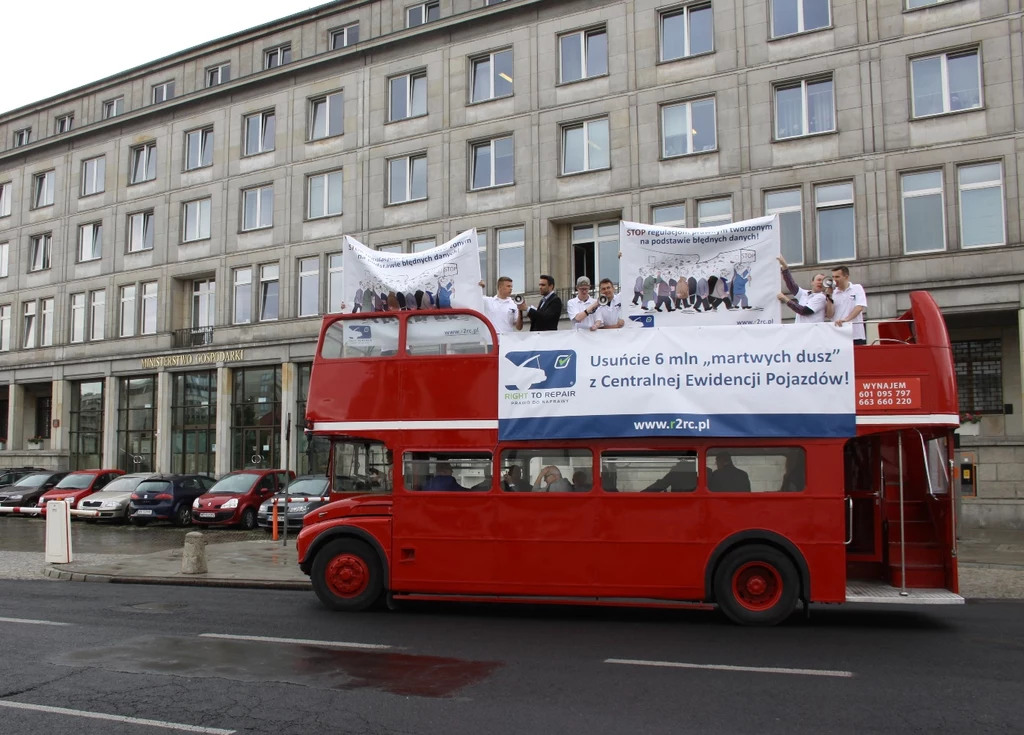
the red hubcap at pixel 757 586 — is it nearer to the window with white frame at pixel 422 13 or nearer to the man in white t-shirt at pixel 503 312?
the man in white t-shirt at pixel 503 312

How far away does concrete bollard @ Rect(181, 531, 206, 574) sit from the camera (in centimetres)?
1537

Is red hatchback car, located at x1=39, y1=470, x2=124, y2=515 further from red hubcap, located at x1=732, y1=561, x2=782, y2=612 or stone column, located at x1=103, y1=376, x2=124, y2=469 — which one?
red hubcap, located at x1=732, y1=561, x2=782, y2=612

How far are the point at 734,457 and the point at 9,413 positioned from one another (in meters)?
44.2

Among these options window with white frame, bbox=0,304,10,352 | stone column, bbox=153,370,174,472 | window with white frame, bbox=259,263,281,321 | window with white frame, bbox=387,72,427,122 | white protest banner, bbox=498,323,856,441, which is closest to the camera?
white protest banner, bbox=498,323,856,441

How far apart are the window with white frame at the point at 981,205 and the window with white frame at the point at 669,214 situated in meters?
7.60

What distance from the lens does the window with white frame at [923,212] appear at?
2428cm

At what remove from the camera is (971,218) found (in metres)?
23.9

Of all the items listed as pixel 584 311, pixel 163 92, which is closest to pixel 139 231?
pixel 163 92

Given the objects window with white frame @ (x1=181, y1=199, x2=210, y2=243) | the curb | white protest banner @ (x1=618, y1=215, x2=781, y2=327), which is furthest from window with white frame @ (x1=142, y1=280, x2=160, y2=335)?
white protest banner @ (x1=618, y1=215, x2=781, y2=327)

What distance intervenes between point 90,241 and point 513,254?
23149 mm

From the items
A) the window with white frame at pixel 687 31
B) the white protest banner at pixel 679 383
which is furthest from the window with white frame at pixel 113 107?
the white protest banner at pixel 679 383

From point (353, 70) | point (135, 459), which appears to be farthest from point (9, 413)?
point (353, 70)

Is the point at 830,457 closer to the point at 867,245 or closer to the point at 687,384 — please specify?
the point at 687,384

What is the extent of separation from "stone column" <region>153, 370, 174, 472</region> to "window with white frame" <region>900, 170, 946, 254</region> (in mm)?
29626
